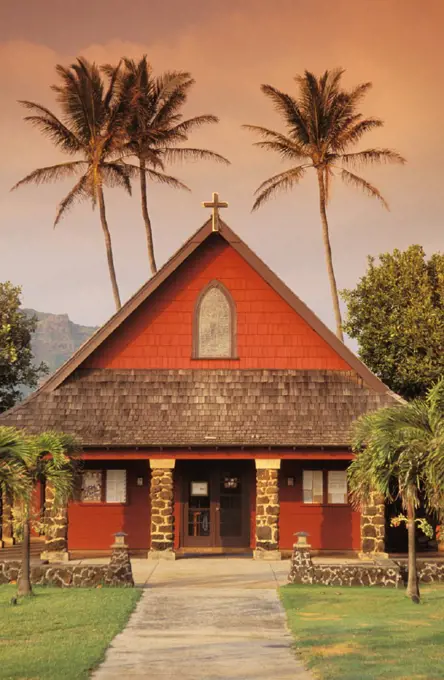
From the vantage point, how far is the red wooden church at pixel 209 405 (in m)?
27.1

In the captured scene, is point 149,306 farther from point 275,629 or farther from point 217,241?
point 275,629

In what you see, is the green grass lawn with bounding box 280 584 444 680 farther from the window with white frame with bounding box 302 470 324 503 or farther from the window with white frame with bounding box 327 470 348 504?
the window with white frame with bounding box 302 470 324 503

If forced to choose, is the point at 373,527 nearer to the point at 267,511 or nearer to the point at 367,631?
the point at 267,511

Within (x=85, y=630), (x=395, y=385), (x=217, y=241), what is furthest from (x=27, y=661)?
(x=395, y=385)

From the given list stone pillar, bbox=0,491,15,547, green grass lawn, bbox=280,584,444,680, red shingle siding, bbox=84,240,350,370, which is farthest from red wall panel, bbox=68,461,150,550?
green grass lawn, bbox=280,584,444,680

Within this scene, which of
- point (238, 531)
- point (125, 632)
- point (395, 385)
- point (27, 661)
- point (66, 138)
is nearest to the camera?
point (27, 661)

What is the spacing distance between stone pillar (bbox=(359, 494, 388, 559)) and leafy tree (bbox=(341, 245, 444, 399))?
1187cm

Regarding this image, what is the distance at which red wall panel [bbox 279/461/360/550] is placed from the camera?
2805 cm

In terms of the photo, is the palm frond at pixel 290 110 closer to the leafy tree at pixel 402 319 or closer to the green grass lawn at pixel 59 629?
the leafy tree at pixel 402 319

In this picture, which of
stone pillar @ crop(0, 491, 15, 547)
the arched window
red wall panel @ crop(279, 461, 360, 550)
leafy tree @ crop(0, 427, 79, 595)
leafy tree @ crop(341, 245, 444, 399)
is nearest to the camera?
leafy tree @ crop(0, 427, 79, 595)

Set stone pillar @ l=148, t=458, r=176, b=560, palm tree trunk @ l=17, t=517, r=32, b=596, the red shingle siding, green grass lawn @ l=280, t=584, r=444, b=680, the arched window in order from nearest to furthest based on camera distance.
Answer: green grass lawn @ l=280, t=584, r=444, b=680, palm tree trunk @ l=17, t=517, r=32, b=596, stone pillar @ l=148, t=458, r=176, b=560, the red shingle siding, the arched window

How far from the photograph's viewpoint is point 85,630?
15.2 meters

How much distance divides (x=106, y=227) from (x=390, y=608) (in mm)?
32069

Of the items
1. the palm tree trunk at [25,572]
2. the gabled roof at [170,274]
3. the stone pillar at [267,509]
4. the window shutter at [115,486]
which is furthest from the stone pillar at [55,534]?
the palm tree trunk at [25,572]
